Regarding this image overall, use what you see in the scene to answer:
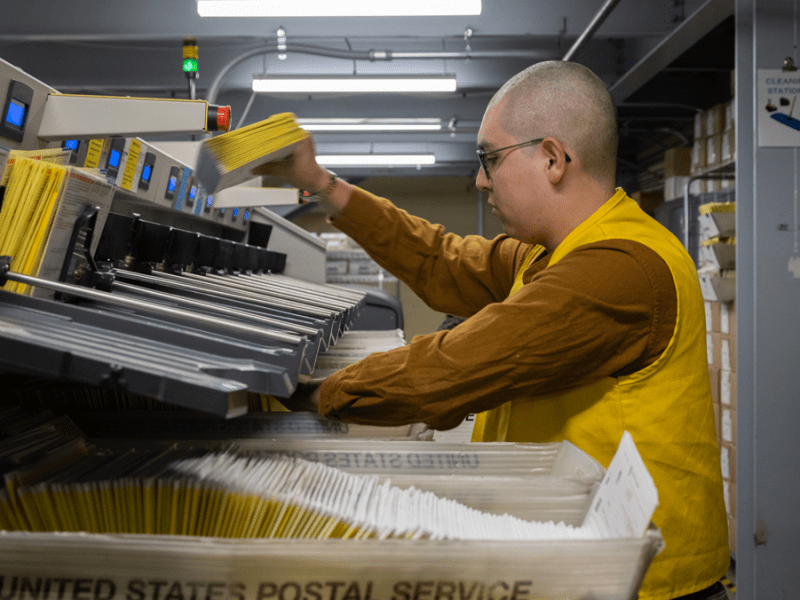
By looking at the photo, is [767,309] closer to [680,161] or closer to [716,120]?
[716,120]

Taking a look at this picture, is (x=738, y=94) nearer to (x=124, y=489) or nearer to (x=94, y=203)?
(x=94, y=203)

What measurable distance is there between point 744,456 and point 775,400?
0.87 feet

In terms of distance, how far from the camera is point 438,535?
67 cm

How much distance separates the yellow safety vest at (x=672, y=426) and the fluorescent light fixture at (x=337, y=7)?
2.53 metres

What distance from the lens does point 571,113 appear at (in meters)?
1.22

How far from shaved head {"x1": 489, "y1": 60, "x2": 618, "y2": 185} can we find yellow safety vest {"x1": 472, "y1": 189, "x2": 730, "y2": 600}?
0.55 ft

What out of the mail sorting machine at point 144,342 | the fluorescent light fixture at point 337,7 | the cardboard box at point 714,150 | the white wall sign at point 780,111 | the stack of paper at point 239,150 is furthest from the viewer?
the cardboard box at point 714,150

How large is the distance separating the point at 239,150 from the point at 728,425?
3474 mm

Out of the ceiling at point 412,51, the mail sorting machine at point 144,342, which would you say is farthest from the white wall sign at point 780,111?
the mail sorting machine at point 144,342

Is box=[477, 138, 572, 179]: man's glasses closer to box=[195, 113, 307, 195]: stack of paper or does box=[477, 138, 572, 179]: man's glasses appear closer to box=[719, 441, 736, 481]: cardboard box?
box=[195, 113, 307, 195]: stack of paper

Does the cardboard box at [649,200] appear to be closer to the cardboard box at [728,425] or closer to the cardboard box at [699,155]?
the cardboard box at [699,155]

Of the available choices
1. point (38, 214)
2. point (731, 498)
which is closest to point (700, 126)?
point (731, 498)

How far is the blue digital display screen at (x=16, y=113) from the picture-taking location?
146 centimetres

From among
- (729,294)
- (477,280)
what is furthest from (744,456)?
(477,280)
